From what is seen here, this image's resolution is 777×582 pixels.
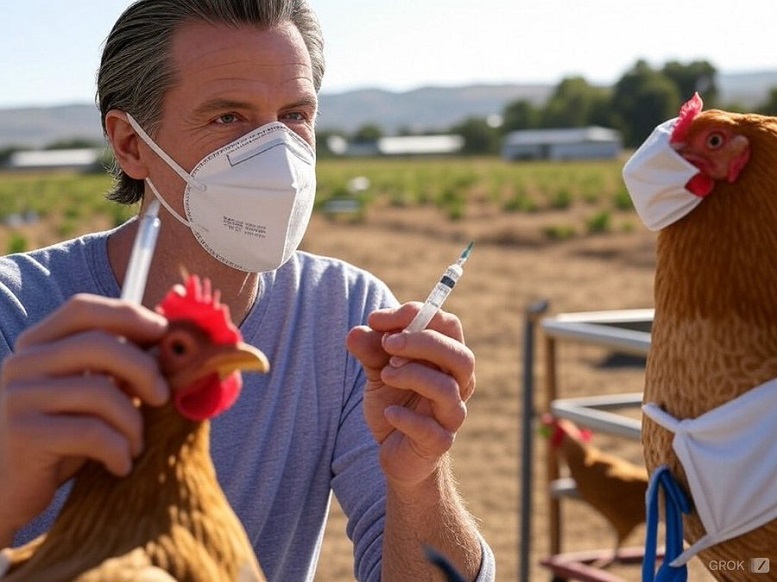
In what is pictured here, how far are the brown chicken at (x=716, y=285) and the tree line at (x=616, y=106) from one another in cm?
4033

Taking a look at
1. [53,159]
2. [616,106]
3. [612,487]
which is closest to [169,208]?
[612,487]

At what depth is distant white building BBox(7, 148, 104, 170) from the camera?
3585 inches

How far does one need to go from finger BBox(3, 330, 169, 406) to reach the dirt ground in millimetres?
3559

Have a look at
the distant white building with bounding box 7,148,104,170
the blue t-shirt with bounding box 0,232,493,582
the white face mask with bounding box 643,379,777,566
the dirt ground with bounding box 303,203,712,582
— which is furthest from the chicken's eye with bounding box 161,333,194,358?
the distant white building with bounding box 7,148,104,170

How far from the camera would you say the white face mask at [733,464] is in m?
1.57

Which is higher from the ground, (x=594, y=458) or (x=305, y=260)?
(x=305, y=260)

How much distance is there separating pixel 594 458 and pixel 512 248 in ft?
53.6

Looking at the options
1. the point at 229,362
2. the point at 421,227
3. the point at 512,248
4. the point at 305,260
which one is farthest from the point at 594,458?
the point at 421,227

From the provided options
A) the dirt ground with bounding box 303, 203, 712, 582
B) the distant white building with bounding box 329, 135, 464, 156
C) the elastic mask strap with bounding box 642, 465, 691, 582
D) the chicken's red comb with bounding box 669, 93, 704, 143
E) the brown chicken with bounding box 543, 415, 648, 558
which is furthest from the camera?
the distant white building with bounding box 329, 135, 464, 156

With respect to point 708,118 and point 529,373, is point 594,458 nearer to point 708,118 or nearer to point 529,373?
point 529,373

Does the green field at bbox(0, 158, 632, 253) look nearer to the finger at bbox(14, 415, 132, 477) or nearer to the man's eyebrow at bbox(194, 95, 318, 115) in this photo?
the man's eyebrow at bbox(194, 95, 318, 115)

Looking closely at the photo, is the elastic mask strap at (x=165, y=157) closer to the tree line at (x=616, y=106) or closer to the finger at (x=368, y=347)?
the finger at (x=368, y=347)

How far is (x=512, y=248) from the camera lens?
20609 millimetres

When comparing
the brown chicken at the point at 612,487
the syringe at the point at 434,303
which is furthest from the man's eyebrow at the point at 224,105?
the brown chicken at the point at 612,487
